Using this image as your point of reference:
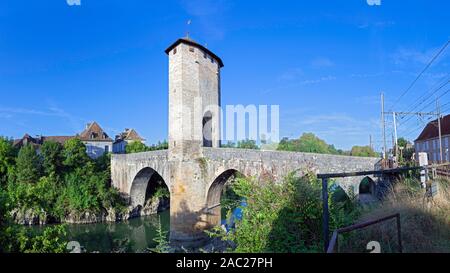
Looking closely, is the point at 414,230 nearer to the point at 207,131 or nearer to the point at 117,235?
the point at 207,131

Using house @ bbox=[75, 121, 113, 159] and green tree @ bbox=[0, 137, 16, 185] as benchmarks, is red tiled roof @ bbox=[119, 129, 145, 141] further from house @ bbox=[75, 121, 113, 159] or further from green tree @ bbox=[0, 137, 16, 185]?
green tree @ bbox=[0, 137, 16, 185]

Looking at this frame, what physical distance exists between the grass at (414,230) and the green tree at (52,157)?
84.9ft

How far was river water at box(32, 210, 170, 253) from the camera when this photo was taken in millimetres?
15078

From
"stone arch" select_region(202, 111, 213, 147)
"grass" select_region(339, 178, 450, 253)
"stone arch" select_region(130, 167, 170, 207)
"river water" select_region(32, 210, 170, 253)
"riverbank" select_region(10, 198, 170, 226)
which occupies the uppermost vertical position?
"stone arch" select_region(202, 111, 213, 147)

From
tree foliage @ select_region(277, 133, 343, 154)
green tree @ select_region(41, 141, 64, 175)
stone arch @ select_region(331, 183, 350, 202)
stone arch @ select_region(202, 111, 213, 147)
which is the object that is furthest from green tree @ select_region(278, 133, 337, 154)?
stone arch @ select_region(331, 183, 350, 202)

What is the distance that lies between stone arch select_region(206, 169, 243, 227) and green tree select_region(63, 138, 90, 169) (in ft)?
53.9

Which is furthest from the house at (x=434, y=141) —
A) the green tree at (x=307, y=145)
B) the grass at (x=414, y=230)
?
the grass at (x=414, y=230)

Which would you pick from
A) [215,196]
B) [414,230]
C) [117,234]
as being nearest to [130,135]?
[117,234]

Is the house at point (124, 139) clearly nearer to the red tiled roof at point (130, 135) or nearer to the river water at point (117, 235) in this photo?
the red tiled roof at point (130, 135)
